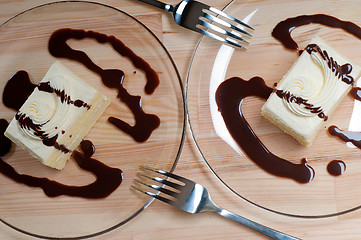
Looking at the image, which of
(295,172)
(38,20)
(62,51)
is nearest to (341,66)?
(295,172)

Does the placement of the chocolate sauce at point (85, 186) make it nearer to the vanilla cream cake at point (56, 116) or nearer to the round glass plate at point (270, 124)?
the vanilla cream cake at point (56, 116)

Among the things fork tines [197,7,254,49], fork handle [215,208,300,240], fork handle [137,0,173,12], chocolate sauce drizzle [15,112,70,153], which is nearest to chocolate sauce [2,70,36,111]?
chocolate sauce drizzle [15,112,70,153]

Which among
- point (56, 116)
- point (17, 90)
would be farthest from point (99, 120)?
point (17, 90)

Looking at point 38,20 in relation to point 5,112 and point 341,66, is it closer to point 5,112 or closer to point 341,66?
point 5,112

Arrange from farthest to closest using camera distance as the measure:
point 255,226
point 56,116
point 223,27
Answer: point 223,27 < point 56,116 < point 255,226

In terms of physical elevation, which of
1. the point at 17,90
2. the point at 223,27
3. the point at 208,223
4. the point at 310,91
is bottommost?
the point at 208,223

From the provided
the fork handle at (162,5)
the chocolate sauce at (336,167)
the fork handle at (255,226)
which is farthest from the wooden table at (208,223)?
the fork handle at (162,5)

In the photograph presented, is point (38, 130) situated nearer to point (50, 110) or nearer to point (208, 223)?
point (50, 110)
